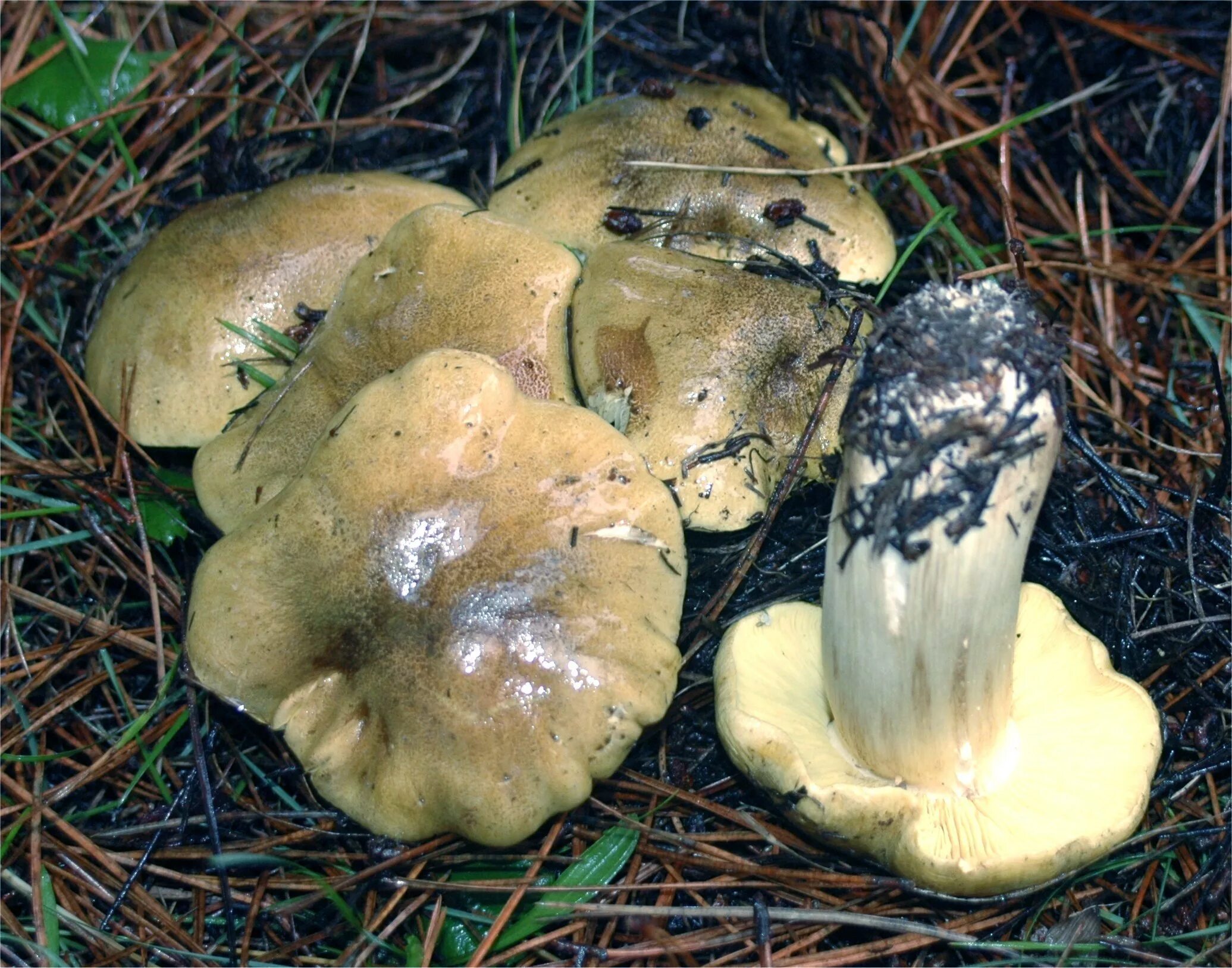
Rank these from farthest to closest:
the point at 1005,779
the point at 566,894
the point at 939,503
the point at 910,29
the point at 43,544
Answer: the point at 910,29 < the point at 43,544 < the point at 566,894 < the point at 1005,779 < the point at 939,503

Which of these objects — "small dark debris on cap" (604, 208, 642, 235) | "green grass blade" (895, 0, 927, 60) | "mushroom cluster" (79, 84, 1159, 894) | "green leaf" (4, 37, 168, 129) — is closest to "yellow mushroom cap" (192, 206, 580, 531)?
"mushroom cluster" (79, 84, 1159, 894)

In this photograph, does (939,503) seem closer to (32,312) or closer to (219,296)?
(219,296)

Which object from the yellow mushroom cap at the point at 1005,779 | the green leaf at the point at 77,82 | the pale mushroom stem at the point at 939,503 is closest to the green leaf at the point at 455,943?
the yellow mushroom cap at the point at 1005,779

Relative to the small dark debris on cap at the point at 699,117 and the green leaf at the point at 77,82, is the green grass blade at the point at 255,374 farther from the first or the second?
the small dark debris on cap at the point at 699,117

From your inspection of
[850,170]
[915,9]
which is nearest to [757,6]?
[915,9]

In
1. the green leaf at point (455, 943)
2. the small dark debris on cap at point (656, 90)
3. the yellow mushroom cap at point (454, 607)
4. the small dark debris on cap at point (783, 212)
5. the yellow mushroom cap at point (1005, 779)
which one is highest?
the small dark debris on cap at point (656, 90)

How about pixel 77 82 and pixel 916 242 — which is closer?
pixel 916 242

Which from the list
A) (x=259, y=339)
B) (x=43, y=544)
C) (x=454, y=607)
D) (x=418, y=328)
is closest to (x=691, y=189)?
(x=418, y=328)

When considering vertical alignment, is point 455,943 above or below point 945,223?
below
